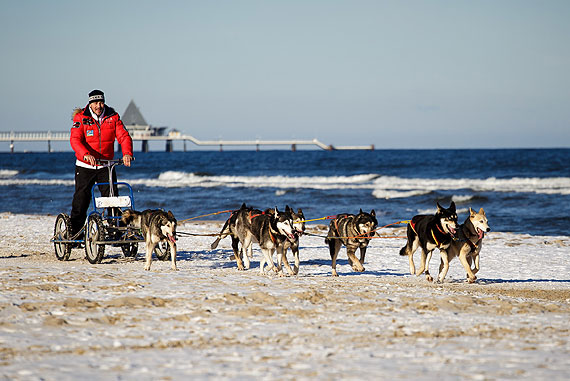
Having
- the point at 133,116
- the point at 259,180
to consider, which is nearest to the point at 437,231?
the point at 259,180

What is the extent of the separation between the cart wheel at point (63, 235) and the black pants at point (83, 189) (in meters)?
0.09

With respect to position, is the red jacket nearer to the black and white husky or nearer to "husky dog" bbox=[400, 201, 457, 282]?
the black and white husky

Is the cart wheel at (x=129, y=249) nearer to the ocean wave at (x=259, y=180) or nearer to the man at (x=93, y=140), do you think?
the man at (x=93, y=140)

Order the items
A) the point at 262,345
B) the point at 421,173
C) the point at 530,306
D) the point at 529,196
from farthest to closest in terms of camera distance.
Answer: the point at 421,173, the point at 529,196, the point at 530,306, the point at 262,345

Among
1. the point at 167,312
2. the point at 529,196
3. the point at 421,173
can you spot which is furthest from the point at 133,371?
the point at 421,173

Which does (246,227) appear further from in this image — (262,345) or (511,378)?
(511,378)

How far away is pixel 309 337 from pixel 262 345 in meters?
0.40

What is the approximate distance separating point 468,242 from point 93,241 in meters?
4.82

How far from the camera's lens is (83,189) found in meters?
9.11

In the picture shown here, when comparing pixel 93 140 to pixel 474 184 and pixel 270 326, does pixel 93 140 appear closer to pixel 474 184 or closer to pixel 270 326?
pixel 270 326

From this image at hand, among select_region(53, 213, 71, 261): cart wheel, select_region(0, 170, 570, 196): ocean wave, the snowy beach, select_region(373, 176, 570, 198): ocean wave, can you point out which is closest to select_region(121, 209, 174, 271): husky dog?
the snowy beach

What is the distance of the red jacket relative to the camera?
884 centimetres

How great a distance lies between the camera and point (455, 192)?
101 ft

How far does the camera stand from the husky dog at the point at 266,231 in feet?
26.0
